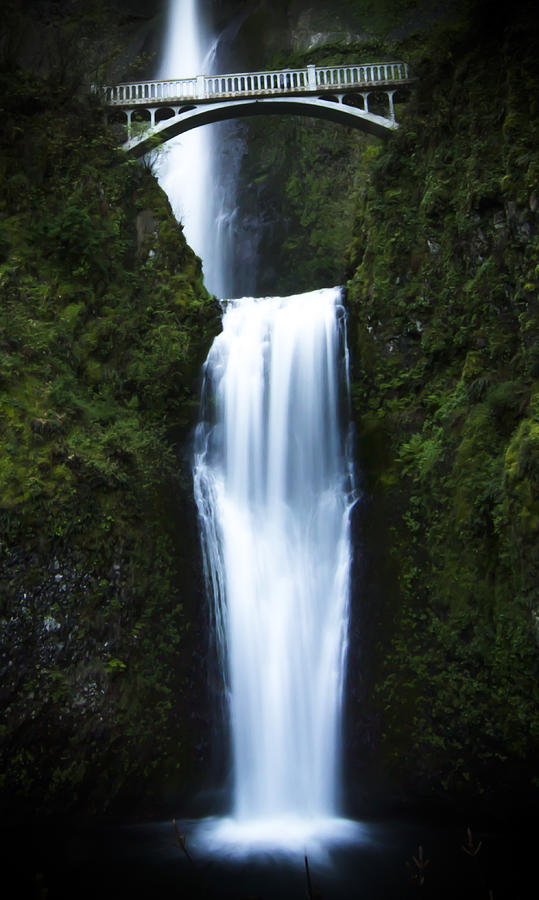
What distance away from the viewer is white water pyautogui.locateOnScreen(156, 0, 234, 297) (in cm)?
2267

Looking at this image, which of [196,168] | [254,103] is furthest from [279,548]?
[196,168]

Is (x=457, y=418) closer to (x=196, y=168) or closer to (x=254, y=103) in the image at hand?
(x=254, y=103)

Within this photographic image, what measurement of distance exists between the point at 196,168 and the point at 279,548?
58.7 ft

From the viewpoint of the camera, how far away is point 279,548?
11.4m

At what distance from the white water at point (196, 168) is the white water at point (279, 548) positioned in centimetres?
872

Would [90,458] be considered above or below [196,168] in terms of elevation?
below

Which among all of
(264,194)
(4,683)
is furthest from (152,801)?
(264,194)

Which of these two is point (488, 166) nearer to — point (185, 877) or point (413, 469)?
point (413, 469)

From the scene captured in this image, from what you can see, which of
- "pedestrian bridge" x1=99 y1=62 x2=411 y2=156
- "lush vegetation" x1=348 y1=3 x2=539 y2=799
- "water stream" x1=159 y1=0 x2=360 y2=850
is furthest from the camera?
"pedestrian bridge" x1=99 y1=62 x2=411 y2=156

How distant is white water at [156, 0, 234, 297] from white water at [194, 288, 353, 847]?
28.6 ft

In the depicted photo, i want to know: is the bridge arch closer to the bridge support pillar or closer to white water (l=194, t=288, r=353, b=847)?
the bridge support pillar

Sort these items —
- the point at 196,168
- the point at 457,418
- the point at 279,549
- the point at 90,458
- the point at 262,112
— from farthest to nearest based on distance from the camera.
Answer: the point at 196,168 → the point at 262,112 → the point at 279,549 → the point at 457,418 → the point at 90,458

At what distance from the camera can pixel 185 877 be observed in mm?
7820

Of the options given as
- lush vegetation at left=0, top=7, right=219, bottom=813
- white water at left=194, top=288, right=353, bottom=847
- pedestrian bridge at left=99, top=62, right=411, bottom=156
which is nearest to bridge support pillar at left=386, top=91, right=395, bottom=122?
pedestrian bridge at left=99, top=62, right=411, bottom=156
